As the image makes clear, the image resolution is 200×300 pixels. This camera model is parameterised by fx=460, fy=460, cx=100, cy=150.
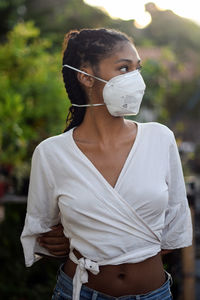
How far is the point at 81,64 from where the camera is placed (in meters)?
1.89

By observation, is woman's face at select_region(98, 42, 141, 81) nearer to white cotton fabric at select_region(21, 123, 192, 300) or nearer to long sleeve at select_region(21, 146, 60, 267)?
white cotton fabric at select_region(21, 123, 192, 300)

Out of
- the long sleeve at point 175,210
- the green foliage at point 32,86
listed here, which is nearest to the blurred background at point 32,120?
the green foliage at point 32,86

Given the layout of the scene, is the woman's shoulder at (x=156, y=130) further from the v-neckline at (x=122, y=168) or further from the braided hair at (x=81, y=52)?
the braided hair at (x=81, y=52)

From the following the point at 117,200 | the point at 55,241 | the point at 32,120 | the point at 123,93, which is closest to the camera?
the point at 117,200

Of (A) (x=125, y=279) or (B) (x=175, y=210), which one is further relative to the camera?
(B) (x=175, y=210)

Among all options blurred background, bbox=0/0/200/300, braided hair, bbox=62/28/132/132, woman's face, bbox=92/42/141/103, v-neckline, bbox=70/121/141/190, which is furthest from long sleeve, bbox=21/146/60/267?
blurred background, bbox=0/0/200/300

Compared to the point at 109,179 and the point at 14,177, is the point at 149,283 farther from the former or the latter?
the point at 14,177

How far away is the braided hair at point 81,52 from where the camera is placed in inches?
71.0

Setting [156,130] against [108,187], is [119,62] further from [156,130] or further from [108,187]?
[108,187]

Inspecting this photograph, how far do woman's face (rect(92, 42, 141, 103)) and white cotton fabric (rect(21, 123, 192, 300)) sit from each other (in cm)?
24

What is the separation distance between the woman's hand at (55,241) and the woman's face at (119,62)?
647mm

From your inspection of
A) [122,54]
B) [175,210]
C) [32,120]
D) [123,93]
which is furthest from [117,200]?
[32,120]

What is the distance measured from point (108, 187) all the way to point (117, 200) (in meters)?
0.06

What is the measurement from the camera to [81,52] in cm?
189
